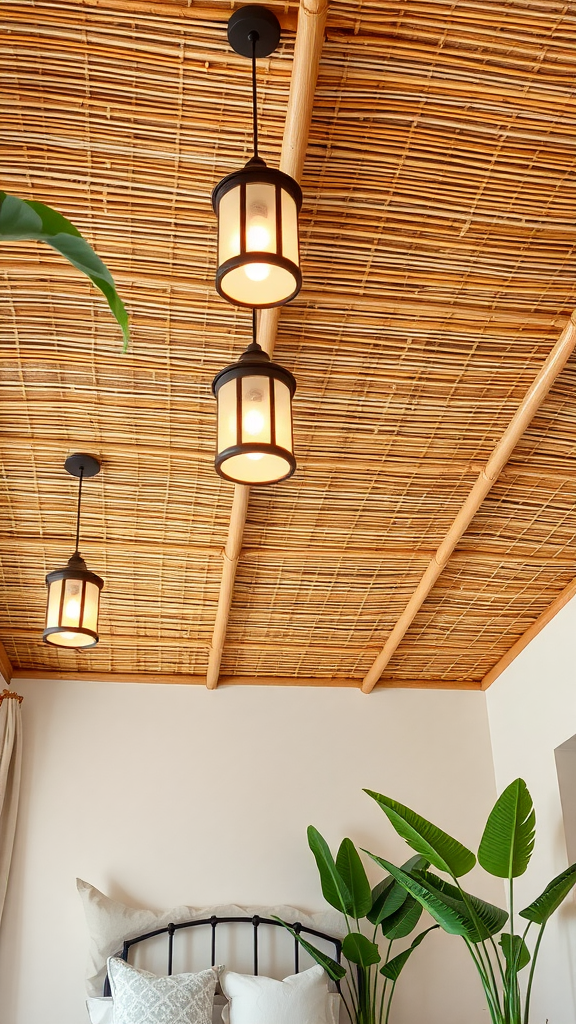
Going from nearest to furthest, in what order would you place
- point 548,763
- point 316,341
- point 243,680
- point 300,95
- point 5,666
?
point 300,95 < point 316,341 < point 548,763 < point 5,666 < point 243,680

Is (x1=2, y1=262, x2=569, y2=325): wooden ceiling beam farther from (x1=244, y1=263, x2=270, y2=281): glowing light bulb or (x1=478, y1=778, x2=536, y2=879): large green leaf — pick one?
(x1=478, y1=778, x2=536, y2=879): large green leaf

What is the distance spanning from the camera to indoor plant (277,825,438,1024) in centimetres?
441

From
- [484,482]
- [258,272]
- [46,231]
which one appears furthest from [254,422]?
[484,482]

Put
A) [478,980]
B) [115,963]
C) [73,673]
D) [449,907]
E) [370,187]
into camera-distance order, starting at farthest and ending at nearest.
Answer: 1. [73,673]
2. [478,980]
3. [115,963]
4. [449,907]
5. [370,187]

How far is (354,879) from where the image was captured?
179 inches

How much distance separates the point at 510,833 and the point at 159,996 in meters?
1.61

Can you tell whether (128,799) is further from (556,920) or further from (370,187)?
(370,187)

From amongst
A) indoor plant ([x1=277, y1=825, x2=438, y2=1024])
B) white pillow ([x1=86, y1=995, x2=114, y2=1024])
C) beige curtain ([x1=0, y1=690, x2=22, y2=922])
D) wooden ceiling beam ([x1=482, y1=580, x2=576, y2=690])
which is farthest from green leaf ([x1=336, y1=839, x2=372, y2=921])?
beige curtain ([x1=0, y1=690, x2=22, y2=922])

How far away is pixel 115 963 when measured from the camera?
4.19m

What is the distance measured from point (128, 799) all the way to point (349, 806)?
1.16 m

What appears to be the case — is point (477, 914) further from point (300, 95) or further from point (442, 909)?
point (300, 95)

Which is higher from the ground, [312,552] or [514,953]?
[312,552]

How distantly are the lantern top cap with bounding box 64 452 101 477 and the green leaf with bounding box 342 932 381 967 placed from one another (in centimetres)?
239

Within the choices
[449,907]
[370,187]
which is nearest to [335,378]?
[370,187]
